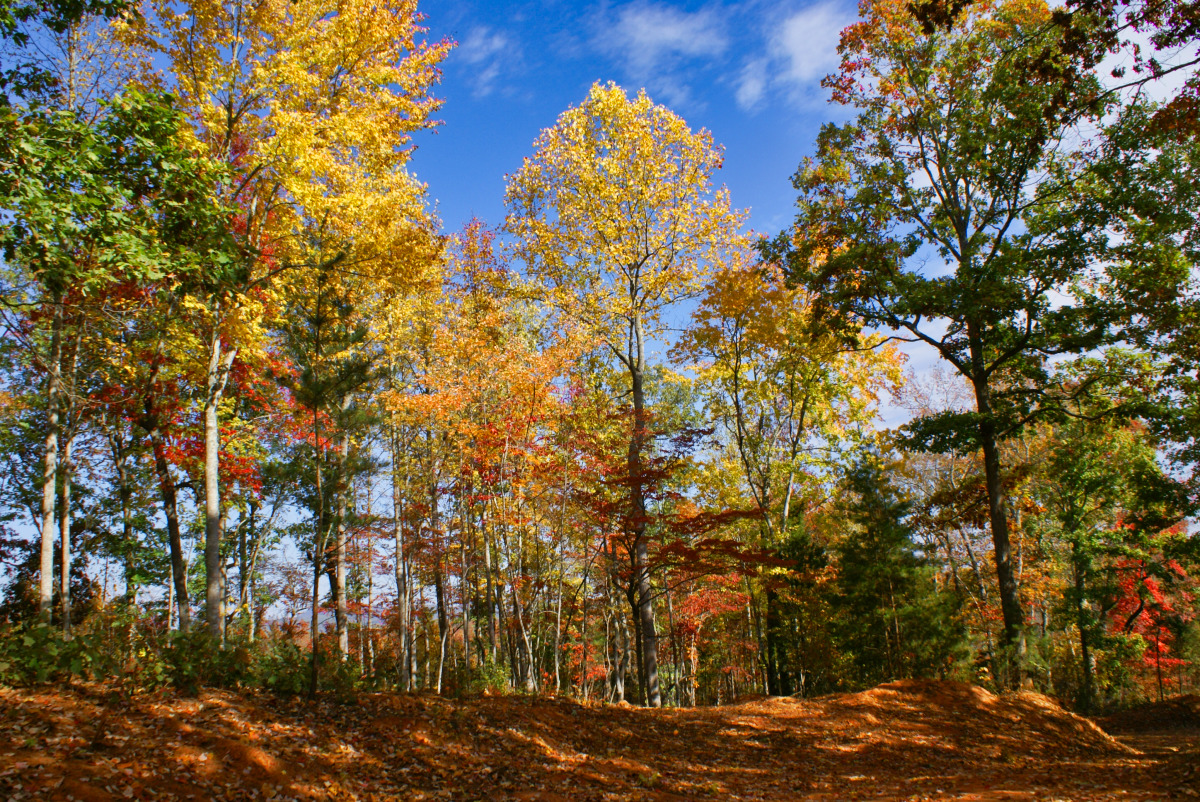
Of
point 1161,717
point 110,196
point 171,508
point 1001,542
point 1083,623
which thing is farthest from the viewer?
point 1083,623

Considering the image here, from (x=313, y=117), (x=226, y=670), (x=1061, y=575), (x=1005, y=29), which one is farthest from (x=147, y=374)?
(x=1061, y=575)

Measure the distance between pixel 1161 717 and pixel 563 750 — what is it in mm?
16896

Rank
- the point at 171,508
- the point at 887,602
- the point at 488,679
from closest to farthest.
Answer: the point at 171,508 → the point at 488,679 → the point at 887,602

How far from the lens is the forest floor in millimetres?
4340

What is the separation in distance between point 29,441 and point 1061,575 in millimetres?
34002

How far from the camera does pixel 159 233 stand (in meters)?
6.20

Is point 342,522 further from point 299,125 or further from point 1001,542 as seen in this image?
point 1001,542

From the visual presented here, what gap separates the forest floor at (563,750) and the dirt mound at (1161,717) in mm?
4301

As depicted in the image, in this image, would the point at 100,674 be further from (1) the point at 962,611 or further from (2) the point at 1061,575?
(2) the point at 1061,575

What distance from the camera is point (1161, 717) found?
14617 millimetres

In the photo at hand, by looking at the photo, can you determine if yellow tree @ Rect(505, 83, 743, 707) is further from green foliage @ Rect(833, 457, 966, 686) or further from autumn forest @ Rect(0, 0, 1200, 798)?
green foliage @ Rect(833, 457, 966, 686)

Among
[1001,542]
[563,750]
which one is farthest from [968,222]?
[563,750]

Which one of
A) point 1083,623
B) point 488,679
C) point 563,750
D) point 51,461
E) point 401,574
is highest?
point 51,461

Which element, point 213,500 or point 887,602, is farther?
point 887,602
